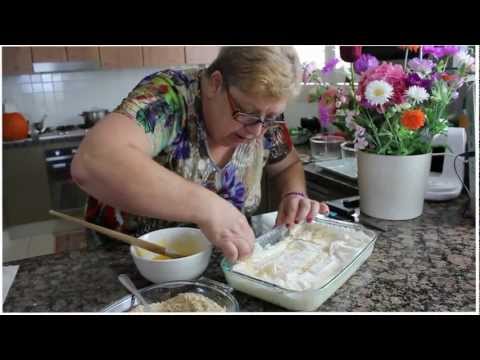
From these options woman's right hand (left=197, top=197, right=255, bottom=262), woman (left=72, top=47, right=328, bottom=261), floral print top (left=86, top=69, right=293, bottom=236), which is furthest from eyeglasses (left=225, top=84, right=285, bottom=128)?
woman's right hand (left=197, top=197, right=255, bottom=262)

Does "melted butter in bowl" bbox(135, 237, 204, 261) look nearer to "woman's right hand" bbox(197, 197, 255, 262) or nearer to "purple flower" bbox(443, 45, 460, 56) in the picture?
"woman's right hand" bbox(197, 197, 255, 262)

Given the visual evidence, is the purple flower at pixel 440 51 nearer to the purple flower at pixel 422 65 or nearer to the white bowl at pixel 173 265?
the purple flower at pixel 422 65

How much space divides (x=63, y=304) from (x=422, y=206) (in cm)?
77

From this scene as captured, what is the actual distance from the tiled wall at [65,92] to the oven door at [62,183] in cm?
49

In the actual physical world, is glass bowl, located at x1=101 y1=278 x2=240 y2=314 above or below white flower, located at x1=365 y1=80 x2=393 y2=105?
below

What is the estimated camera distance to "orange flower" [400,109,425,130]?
2.65ft

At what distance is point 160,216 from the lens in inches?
25.8

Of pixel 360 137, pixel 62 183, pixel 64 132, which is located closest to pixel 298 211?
pixel 360 137

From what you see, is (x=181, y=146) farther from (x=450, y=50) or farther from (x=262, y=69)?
(x=450, y=50)

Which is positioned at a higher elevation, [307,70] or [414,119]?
[307,70]

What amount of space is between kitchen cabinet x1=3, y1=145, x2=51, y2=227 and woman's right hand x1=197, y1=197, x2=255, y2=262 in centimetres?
208

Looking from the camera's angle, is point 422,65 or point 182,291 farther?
point 422,65

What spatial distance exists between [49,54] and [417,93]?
92.6 inches

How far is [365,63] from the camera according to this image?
837mm
